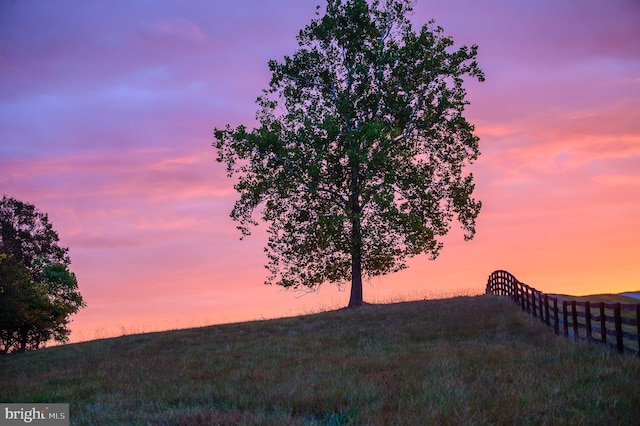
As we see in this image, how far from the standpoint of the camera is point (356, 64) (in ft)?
113

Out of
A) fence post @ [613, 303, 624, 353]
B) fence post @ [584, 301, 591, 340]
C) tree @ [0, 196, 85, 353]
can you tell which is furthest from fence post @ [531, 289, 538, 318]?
tree @ [0, 196, 85, 353]

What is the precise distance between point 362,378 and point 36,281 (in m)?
40.0

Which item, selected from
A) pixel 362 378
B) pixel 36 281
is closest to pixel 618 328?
pixel 362 378

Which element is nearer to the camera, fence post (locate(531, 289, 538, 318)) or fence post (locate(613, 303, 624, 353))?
fence post (locate(613, 303, 624, 353))

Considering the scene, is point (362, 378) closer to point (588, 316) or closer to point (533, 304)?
point (588, 316)

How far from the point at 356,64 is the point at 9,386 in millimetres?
24232

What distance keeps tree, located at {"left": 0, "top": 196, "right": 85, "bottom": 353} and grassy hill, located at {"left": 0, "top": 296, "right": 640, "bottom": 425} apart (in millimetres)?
18409

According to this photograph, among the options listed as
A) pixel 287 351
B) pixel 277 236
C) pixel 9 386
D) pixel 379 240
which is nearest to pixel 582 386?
pixel 287 351

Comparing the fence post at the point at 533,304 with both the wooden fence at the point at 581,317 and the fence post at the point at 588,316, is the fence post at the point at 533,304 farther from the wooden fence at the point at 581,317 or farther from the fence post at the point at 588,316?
the fence post at the point at 588,316

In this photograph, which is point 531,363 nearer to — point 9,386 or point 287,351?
point 287,351

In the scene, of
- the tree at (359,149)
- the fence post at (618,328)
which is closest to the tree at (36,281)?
the tree at (359,149)

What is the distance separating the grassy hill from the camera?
988 cm

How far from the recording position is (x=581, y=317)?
19828 millimetres

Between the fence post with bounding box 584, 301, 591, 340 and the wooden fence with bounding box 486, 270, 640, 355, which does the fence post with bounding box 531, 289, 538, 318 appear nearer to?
the wooden fence with bounding box 486, 270, 640, 355
